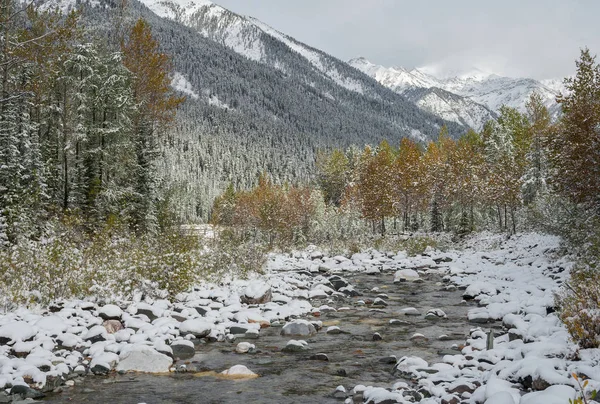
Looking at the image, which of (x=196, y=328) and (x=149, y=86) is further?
(x=149, y=86)

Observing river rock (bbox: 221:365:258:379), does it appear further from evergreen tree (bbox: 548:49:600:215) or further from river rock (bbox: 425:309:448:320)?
evergreen tree (bbox: 548:49:600:215)

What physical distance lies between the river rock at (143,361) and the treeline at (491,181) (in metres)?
14.1

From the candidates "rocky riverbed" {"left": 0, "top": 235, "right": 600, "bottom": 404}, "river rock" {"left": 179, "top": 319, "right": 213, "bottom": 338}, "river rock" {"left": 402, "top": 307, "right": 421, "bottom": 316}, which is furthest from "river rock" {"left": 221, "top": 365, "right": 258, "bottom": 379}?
"river rock" {"left": 402, "top": 307, "right": 421, "bottom": 316}

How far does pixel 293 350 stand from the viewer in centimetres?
938

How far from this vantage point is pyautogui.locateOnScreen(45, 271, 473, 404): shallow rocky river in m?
6.80

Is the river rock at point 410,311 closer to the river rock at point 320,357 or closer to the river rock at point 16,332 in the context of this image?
the river rock at point 320,357

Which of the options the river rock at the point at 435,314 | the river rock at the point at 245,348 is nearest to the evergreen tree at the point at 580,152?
the river rock at the point at 435,314

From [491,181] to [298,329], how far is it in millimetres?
29287

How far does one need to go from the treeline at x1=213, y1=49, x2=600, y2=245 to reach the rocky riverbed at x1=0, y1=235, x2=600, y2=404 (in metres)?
4.34

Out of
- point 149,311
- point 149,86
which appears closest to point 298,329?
point 149,311

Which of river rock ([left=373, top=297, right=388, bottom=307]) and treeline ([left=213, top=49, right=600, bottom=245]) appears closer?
river rock ([left=373, top=297, right=388, bottom=307])

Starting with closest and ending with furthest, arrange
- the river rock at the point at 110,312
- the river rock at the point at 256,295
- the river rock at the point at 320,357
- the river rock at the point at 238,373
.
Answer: the river rock at the point at 238,373, the river rock at the point at 320,357, the river rock at the point at 110,312, the river rock at the point at 256,295

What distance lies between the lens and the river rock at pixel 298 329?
10680 mm

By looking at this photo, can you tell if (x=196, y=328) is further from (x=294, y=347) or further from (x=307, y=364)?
(x=307, y=364)
